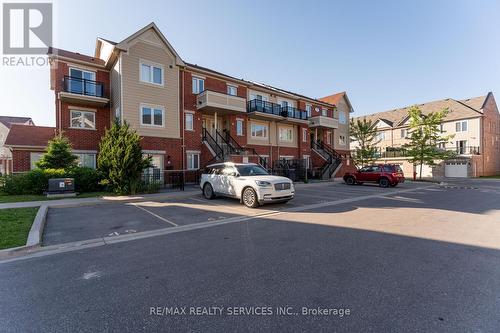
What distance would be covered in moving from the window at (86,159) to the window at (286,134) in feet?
59.2

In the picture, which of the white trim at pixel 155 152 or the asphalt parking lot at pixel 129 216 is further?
the white trim at pixel 155 152

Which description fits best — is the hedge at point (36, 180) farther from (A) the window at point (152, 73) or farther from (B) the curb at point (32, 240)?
(A) the window at point (152, 73)

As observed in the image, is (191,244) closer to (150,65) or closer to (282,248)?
(282,248)

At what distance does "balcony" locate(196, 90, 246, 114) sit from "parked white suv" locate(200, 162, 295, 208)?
881cm

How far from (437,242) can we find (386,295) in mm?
3354

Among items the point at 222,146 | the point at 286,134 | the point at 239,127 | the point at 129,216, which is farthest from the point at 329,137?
the point at 129,216

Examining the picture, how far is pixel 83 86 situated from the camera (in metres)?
17.6

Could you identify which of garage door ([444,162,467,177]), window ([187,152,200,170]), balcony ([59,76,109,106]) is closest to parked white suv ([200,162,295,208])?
window ([187,152,200,170])

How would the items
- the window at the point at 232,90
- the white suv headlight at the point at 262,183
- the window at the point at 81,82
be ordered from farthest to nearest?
the window at the point at 232,90, the window at the point at 81,82, the white suv headlight at the point at 262,183

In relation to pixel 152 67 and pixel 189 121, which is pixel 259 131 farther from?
pixel 152 67

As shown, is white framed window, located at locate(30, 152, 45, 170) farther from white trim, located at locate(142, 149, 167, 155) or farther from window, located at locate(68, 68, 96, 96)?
white trim, located at locate(142, 149, 167, 155)

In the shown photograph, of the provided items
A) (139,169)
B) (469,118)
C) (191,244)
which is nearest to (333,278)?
(191,244)

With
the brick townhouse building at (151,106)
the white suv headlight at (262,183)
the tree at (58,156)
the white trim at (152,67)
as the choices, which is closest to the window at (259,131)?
the brick townhouse building at (151,106)

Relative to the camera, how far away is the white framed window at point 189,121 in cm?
2071
